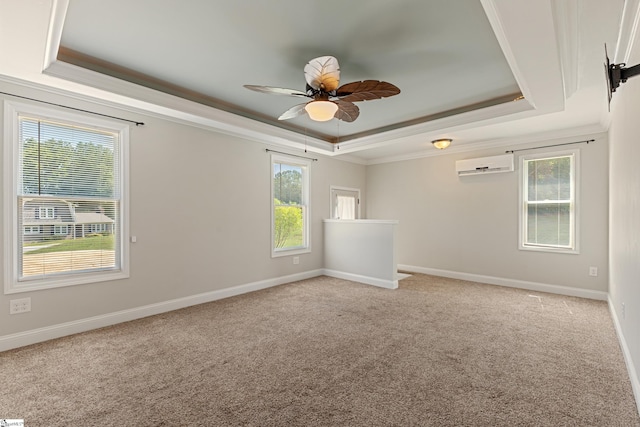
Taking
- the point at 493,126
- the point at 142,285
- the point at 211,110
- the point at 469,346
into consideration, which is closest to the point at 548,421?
the point at 469,346

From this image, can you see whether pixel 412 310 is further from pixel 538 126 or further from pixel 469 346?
pixel 538 126

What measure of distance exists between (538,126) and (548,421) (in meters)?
4.04

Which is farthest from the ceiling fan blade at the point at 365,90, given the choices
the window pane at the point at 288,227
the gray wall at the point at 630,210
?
the window pane at the point at 288,227

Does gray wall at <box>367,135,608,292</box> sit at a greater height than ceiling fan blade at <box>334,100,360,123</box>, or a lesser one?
lesser

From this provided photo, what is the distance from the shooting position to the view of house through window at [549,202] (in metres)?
4.55

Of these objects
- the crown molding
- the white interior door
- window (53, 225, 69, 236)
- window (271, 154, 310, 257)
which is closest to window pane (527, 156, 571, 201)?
the crown molding

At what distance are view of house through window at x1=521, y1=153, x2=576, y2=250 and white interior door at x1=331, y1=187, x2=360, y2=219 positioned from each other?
320 centimetres

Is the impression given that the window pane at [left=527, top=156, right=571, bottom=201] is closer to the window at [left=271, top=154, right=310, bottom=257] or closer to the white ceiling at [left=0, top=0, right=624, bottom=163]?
the white ceiling at [left=0, top=0, right=624, bottom=163]

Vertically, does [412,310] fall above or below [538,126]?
below

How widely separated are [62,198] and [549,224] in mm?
6548

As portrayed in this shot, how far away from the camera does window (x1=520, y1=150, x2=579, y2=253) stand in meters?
4.52

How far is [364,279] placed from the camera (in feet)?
17.2

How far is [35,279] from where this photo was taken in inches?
113

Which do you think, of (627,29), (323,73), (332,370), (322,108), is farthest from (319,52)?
(332,370)
